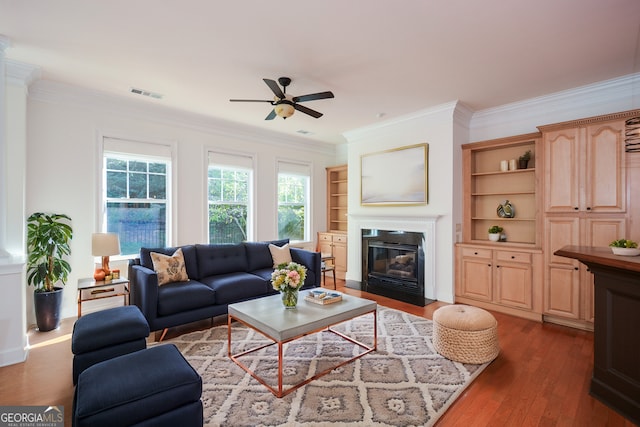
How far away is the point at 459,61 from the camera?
10.1 ft

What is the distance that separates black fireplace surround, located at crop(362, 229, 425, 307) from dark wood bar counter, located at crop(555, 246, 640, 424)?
228cm

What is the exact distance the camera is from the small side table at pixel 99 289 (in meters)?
3.36

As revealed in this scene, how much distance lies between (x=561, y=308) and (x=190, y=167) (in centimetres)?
534

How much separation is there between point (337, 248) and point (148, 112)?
13.3 feet

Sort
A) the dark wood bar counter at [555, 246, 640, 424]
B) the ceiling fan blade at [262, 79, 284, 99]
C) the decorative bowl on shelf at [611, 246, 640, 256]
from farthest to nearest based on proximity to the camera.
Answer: the ceiling fan blade at [262, 79, 284, 99] → the decorative bowl on shelf at [611, 246, 640, 256] → the dark wood bar counter at [555, 246, 640, 424]

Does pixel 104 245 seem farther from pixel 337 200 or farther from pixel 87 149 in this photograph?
pixel 337 200

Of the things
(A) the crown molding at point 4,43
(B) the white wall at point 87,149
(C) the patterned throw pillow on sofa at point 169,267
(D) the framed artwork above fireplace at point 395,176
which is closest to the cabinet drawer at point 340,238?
(D) the framed artwork above fireplace at point 395,176

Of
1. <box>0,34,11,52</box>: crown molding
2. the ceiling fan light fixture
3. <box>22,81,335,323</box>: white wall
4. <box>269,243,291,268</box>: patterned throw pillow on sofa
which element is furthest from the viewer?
<box>269,243,291,268</box>: patterned throw pillow on sofa

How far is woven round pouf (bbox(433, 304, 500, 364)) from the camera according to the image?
8.94ft

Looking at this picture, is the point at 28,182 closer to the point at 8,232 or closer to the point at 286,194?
the point at 8,232

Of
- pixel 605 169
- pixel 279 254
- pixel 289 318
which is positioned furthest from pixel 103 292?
pixel 605 169

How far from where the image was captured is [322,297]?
9.80 ft

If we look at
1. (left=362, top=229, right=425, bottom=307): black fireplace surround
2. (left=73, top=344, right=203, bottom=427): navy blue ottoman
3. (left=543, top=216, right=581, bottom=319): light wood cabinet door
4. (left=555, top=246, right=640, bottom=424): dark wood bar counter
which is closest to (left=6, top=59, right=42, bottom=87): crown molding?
(left=73, top=344, right=203, bottom=427): navy blue ottoman

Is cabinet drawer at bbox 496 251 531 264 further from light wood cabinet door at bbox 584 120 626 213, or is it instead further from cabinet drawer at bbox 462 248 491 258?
light wood cabinet door at bbox 584 120 626 213
